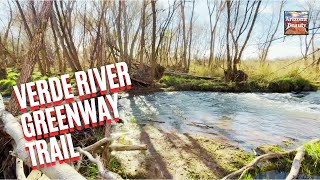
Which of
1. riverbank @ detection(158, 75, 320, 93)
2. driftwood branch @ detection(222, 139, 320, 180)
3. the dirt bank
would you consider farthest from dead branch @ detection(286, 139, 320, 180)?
riverbank @ detection(158, 75, 320, 93)

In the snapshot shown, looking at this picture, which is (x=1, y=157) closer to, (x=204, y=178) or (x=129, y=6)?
(x=204, y=178)

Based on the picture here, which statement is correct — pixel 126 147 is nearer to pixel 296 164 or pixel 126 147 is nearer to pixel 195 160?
pixel 195 160

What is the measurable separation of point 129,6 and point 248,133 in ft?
62.0

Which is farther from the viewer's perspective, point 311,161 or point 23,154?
point 311,161

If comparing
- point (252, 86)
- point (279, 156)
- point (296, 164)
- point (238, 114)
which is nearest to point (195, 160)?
point (279, 156)

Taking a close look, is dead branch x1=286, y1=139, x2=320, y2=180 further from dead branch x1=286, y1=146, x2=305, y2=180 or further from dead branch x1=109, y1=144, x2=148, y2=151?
dead branch x1=109, y1=144, x2=148, y2=151

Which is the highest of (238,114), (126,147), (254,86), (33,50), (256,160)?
(33,50)

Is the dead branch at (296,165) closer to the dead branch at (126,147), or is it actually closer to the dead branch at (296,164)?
the dead branch at (296,164)

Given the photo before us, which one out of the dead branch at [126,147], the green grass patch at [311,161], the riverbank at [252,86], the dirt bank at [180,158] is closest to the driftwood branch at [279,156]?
the green grass patch at [311,161]

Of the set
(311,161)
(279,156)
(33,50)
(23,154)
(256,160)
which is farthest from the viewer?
(33,50)

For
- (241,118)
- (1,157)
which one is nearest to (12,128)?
(1,157)

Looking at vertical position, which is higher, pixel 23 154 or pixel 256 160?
pixel 23 154

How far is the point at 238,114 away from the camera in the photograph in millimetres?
8852

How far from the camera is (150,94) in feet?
44.7
